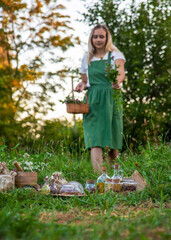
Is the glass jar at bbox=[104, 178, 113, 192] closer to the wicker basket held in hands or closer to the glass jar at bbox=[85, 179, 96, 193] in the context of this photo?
the glass jar at bbox=[85, 179, 96, 193]

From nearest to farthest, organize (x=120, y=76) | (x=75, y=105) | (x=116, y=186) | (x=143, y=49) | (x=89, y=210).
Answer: (x=89, y=210), (x=116, y=186), (x=75, y=105), (x=120, y=76), (x=143, y=49)

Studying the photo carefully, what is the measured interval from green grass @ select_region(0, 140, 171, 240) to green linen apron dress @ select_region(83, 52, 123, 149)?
0.54m

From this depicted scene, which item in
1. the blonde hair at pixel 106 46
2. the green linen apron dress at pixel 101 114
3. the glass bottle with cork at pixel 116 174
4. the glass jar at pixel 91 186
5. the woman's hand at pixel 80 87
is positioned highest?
the blonde hair at pixel 106 46

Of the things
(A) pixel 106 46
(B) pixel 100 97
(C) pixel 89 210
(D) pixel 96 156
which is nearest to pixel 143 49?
(A) pixel 106 46

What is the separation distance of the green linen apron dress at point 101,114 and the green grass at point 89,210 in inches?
21.1

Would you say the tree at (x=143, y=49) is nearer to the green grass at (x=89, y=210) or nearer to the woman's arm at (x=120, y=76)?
the woman's arm at (x=120, y=76)

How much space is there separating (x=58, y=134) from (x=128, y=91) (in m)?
2.32

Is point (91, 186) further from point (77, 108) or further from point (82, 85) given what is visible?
point (82, 85)

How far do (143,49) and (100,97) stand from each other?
77.8 inches

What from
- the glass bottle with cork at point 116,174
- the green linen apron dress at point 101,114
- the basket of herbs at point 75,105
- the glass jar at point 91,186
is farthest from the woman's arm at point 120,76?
the glass jar at point 91,186

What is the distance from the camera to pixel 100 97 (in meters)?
4.91

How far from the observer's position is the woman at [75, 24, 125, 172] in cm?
486

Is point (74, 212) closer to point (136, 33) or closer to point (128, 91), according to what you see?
point (128, 91)

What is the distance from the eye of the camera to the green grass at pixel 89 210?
167 cm
